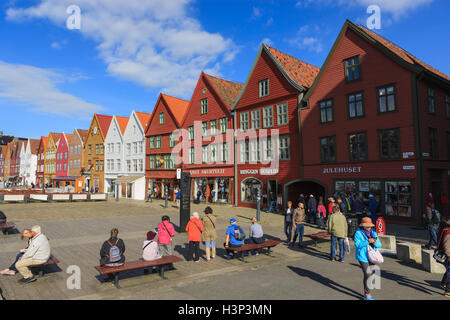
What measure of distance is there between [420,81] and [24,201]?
36946mm

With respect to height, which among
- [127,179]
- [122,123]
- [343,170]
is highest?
[122,123]

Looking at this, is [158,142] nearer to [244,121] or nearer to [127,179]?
[127,179]

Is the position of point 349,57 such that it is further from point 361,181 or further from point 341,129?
point 361,181

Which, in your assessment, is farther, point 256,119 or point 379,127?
point 256,119

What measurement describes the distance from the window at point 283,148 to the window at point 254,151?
2384mm

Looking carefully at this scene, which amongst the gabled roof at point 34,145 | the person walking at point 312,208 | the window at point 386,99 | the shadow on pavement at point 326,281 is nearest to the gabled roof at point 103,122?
the gabled roof at point 34,145

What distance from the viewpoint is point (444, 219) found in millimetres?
7531

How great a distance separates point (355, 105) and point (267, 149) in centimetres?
836

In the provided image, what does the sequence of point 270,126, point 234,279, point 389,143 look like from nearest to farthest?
point 234,279, point 389,143, point 270,126

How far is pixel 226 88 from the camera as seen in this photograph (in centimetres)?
3416

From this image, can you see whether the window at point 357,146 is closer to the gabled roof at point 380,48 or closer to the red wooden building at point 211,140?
the gabled roof at point 380,48

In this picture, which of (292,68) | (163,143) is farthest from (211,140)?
(292,68)

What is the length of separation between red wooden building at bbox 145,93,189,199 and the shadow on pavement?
2993cm
